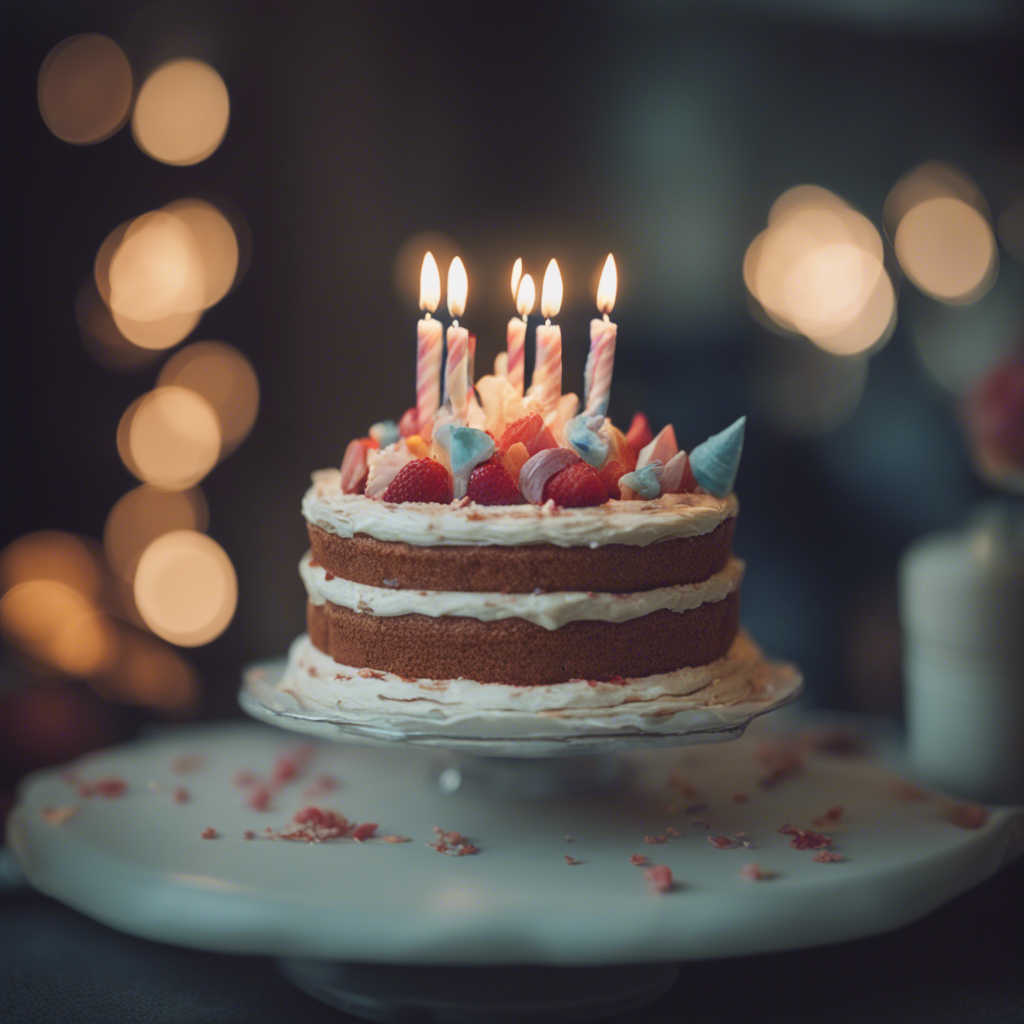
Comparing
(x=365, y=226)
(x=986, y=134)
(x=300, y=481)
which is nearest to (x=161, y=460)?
(x=300, y=481)

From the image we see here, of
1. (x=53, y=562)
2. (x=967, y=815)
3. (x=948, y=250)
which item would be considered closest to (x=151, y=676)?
(x=53, y=562)

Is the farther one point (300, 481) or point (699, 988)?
point (300, 481)

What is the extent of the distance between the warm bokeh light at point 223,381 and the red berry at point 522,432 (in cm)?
204

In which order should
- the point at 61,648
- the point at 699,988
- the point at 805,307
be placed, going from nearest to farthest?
the point at 699,988 < the point at 61,648 < the point at 805,307

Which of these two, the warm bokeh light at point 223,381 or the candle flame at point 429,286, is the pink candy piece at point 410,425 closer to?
the candle flame at point 429,286

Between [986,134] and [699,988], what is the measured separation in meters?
3.60

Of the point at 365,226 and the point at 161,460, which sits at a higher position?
the point at 365,226

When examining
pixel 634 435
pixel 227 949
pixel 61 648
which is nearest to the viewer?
pixel 227 949

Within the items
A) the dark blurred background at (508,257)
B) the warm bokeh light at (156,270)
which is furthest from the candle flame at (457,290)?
the warm bokeh light at (156,270)

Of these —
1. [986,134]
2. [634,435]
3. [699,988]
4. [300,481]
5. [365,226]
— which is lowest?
[699,988]

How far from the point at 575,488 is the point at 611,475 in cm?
15

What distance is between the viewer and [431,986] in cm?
176

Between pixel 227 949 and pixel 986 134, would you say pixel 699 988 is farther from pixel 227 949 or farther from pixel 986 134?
pixel 986 134

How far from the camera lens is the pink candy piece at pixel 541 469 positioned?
1.92 meters
